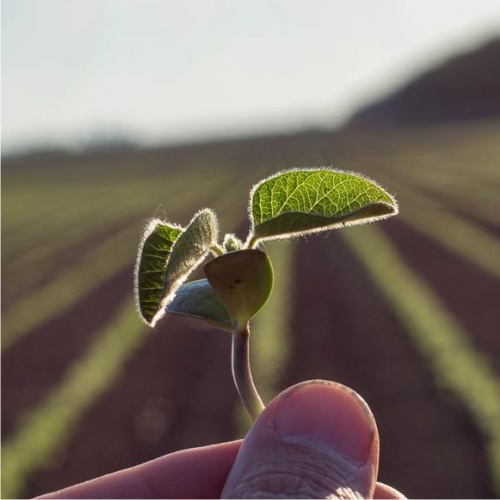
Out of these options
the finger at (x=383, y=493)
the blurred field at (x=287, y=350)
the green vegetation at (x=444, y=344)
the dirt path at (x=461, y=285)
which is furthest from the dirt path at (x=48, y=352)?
the finger at (x=383, y=493)

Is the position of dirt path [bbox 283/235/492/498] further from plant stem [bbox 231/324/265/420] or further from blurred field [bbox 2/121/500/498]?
plant stem [bbox 231/324/265/420]

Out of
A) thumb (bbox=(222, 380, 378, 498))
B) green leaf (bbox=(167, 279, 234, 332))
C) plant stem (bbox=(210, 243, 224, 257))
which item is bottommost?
thumb (bbox=(222, 380, 378, 498))

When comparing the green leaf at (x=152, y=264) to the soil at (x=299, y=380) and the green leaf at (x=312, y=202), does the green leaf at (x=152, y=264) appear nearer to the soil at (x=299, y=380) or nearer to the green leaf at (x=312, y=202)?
the green leaf at (x=312, y=202)

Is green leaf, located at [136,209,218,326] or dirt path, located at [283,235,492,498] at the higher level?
green leaf, located at [136,209,218,326]

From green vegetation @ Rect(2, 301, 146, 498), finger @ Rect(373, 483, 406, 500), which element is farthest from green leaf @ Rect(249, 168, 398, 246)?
green vegetation @ Rect(2, 301, 146, 498)

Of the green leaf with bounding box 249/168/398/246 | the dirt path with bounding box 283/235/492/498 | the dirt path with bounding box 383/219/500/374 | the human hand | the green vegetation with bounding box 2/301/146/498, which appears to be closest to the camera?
the green leaf with bounding box 249/168/398/246

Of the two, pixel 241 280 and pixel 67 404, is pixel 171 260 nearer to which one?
pixel 241 280

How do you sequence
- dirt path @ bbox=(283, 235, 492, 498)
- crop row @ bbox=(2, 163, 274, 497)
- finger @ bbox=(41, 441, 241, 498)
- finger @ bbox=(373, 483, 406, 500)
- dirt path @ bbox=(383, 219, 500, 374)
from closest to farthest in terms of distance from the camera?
finger @ bbox=(373, 483, 406, 500) → finger @ bbox=(41, 441, 241, 498) → dirt path @ bbox=(283, 235, 492, 498) → crop row @ bbox=(2, 163, 274, 497) → dirt path @ bbox=(383, 219, 500, 374)
